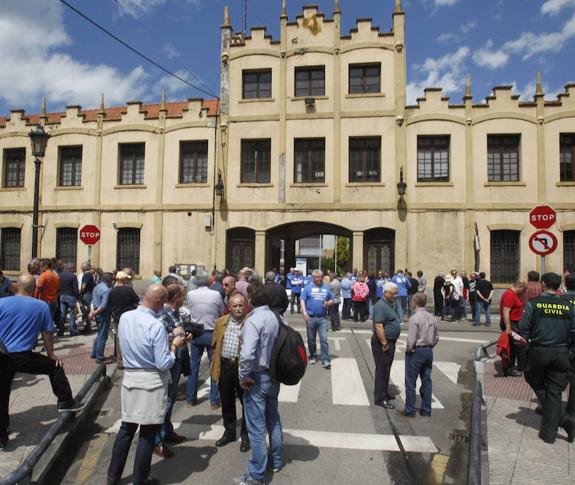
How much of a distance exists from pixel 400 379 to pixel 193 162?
15045mm

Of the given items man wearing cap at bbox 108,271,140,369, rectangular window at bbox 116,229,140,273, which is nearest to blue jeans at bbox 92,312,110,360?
man wearing cap at bbox 108,271,140,369

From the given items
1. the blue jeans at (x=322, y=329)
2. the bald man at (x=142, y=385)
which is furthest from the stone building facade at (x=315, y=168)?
the bald man at (x=142, y=385)

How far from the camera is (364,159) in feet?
62.0

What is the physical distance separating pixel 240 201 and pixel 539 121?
505 inches

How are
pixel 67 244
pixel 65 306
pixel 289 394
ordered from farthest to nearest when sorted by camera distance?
pixel 67 244, pixel 65 306, pixel 289 394

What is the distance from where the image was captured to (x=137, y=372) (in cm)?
398

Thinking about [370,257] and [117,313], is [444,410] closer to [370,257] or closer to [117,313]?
[117,313]

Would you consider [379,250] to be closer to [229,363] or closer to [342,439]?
[342,439]

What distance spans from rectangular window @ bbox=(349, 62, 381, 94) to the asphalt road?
14287 millimetres

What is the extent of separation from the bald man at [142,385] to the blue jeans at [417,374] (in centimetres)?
353

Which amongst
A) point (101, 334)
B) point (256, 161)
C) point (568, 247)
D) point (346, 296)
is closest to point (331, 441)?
point (101, 334)

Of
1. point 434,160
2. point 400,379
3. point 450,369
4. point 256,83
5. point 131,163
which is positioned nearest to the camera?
point 400,379

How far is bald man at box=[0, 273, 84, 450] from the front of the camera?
4883mm

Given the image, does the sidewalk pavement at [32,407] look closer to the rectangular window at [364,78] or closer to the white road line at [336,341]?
the white road line at [336,341]
